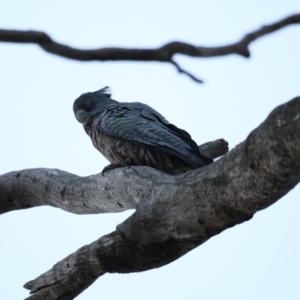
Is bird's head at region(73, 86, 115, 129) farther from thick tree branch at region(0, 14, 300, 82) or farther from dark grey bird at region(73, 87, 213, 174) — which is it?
thick tree branch at region(0, 14, 300, 82)

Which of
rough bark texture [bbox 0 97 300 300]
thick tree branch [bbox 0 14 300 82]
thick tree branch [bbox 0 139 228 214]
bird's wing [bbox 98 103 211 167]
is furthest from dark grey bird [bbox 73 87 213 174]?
thick tree branch [bbox 0 14 300 82]

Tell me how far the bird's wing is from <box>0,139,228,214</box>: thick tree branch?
1.18ft

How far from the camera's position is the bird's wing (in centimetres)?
479

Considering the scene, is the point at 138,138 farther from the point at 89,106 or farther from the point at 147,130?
the point at 89,106

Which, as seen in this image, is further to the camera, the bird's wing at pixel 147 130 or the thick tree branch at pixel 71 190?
the bird's wing at pixel 147 130

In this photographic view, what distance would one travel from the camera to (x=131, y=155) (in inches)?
209

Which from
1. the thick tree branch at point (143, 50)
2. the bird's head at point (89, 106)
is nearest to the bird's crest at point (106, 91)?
the bird's head at point (89, 106)

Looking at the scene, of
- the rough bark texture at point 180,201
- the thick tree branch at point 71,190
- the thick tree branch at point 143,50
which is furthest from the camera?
the thick tree branch at point 71,190

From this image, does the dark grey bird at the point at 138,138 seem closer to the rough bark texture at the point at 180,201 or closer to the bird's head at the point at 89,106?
the bird's head at the point at 89,106

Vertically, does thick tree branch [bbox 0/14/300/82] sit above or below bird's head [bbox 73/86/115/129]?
below

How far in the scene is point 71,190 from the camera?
16.0 ft

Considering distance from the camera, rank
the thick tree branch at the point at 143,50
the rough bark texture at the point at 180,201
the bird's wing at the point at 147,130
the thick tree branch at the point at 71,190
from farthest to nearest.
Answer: the bird's wing at the point at 147,130 → the thick tree branch at the point at 71,190 → the rough bark texture at the point at 180,201 → the thick tree branch at the point at 143,50

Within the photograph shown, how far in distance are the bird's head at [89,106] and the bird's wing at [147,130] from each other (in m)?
0.33

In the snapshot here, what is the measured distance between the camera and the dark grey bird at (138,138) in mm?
4883
